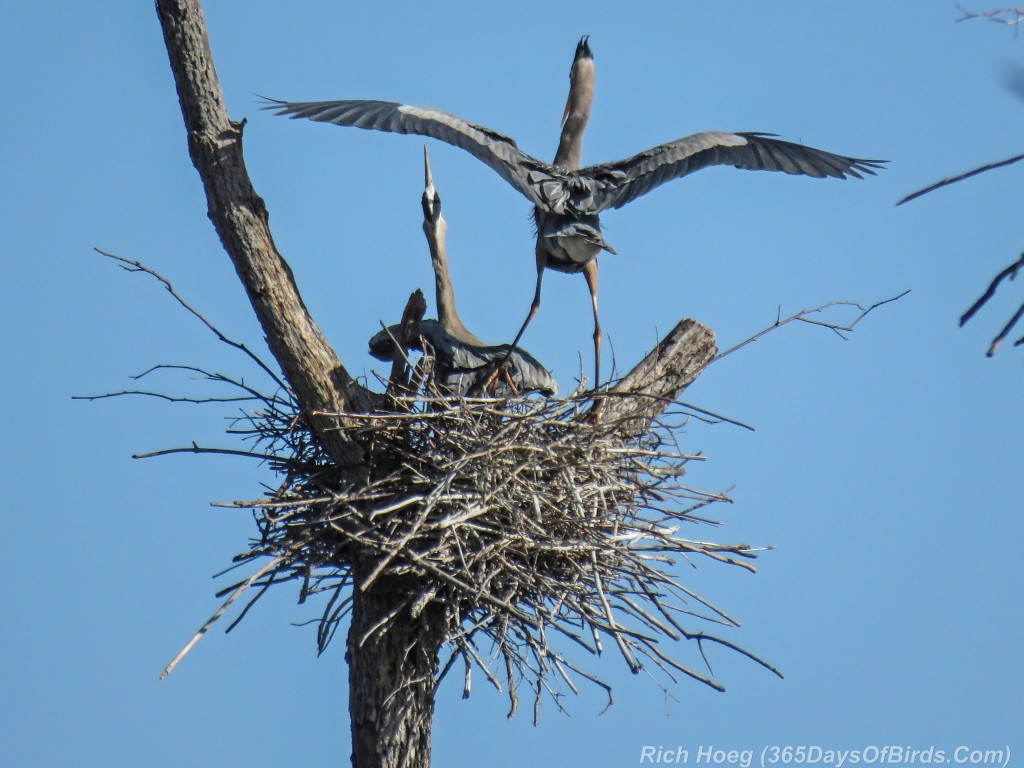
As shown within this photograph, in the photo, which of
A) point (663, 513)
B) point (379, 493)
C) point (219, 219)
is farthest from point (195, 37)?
point (663, 513)

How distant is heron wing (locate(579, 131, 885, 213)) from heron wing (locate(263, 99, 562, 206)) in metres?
0.24

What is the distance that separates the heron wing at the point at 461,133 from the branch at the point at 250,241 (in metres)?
1.04

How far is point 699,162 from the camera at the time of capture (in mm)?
6094

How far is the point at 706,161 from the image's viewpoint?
241 inches

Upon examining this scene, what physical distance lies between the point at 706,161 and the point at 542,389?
4.48ft

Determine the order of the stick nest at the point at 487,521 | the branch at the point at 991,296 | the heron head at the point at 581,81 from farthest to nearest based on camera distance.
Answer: the heron head at the point at 581,81
the stick nest at the point at 487,521
the branch at the point at 991,296

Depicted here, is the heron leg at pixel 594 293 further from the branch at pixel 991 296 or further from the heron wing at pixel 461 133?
the branch at pixel 991 296

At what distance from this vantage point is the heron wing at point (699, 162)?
5938 millimetres

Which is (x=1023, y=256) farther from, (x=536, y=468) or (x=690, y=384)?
(x=690, y=384)

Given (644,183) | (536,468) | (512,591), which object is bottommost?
(512,591)

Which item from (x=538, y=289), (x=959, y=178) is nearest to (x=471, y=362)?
(x=538, y=289)

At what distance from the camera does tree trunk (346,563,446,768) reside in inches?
192

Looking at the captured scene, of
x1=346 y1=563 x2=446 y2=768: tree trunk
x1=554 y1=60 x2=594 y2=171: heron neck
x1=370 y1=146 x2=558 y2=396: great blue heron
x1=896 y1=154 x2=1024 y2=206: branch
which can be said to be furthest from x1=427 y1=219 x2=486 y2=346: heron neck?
x1=896 y1=154 x2=1024 y2=206: branch

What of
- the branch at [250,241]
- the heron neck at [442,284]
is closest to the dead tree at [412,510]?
the branch at [250,241]
